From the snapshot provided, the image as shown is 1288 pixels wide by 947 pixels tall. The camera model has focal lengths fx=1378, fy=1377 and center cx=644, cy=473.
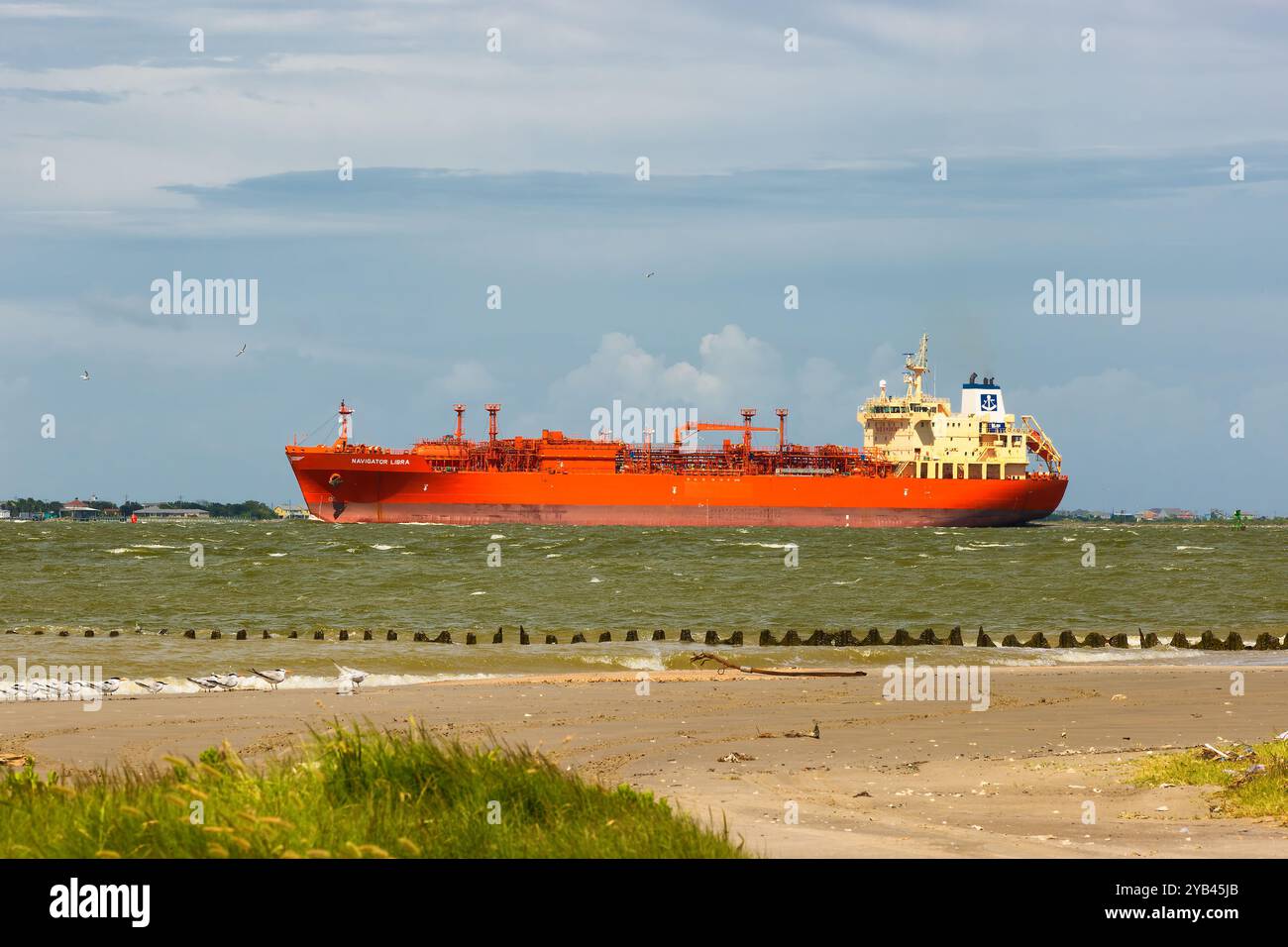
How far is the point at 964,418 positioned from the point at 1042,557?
4842 centimetres

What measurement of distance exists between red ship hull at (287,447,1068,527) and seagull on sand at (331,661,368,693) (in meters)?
66.6

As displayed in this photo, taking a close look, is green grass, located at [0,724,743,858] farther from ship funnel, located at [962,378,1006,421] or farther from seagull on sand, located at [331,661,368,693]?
ship funnel, located at [962,378,1006,421]

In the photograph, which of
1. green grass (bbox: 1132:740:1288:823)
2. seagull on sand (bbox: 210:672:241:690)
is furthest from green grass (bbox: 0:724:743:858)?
seagull on sand (bbox: 210:672:241:690)

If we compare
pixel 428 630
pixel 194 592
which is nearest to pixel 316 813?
pixel 428 630

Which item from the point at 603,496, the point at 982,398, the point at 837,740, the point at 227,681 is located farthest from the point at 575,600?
the point at 982,398

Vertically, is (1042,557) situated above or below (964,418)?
below

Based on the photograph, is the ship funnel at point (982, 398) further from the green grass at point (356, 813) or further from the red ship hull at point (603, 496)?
the green grass at point (356, 813)

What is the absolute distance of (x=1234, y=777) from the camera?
9.00 meters

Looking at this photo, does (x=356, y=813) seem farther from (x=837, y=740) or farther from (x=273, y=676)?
(x=273, y=676)

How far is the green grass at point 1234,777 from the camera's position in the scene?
8164mm

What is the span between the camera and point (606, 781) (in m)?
9.56

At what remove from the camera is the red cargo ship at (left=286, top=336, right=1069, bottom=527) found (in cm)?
8512
